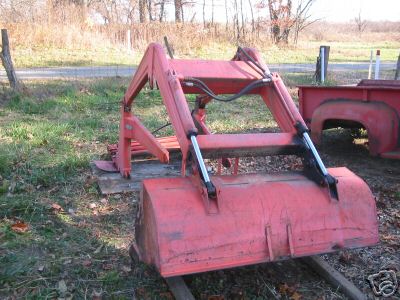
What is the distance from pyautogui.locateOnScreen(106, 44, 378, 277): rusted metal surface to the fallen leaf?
3.84 ft

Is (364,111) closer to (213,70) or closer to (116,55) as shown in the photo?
(213,70)

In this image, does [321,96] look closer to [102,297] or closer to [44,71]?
[102,297]

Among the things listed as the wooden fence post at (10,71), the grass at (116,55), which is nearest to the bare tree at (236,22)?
the grass at (116,55)

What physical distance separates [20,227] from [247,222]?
202 centimetres

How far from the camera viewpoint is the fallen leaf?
3.72m

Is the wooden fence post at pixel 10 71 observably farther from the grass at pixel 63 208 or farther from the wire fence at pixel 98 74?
the wire fence at pixel 98 74

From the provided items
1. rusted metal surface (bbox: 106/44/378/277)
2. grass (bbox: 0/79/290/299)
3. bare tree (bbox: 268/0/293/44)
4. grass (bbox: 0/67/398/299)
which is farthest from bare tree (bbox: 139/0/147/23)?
rusted metal surface (bbox: 106/44/378/277)

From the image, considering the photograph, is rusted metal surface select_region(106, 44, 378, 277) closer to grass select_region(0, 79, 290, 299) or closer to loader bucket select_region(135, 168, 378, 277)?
loader bucket select_region(135, 168, 378, 277)

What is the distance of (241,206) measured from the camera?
8.96ft

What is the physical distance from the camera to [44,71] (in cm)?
1295

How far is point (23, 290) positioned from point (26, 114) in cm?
548

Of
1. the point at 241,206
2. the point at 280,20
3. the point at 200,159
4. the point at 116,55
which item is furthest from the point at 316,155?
the point at 280,20

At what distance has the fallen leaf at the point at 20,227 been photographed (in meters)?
3.72

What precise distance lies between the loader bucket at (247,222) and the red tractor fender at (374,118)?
2029 mm
